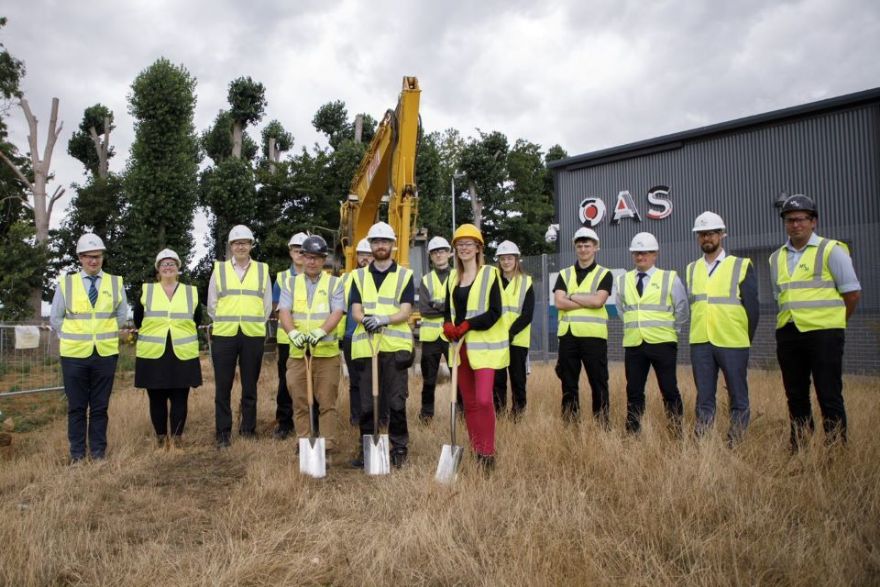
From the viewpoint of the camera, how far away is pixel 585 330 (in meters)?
5.82

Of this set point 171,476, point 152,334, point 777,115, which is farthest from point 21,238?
point 777,115

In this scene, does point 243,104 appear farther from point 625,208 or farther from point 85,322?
point 85,322

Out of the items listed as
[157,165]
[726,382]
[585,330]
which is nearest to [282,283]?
[585,330]

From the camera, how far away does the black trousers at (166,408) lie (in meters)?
6.09

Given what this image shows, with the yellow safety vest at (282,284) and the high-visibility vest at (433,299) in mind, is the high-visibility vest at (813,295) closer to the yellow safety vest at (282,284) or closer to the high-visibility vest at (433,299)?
the high-visibility vest at (433,299)

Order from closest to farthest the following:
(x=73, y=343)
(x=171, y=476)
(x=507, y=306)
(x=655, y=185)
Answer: (x=171, y=476), (x=73, y=343), (x=507, y=306), (x=655, y=185)

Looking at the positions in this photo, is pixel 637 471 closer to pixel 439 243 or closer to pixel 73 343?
pixel 439 243

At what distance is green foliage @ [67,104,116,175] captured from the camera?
28219mm

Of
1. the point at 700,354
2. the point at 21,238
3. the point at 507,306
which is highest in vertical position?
the point at 21,238

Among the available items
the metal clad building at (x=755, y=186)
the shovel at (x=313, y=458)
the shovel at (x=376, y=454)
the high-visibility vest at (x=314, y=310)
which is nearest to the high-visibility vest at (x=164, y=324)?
the high-visibility vest at (x=314, y=310)

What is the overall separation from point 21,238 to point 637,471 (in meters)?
22.2

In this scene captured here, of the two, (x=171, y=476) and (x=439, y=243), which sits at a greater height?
(x=439, y=243)

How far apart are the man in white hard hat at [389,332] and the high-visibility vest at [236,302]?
137 cm

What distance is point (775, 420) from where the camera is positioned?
18.4ft
